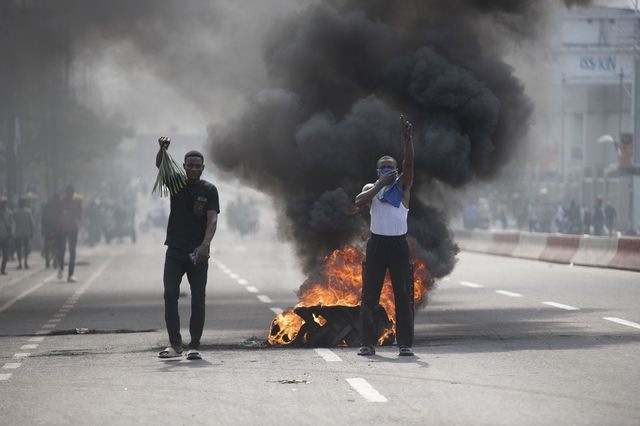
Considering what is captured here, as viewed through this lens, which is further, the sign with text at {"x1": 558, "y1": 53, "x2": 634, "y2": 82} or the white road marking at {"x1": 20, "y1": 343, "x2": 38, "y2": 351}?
the sign with text at {"x1": 558, "y1": 53, "x2": 634, "y2": 82}

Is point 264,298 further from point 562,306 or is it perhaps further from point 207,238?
point 207,238

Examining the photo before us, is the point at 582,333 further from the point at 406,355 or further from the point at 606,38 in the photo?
the point at 606,38

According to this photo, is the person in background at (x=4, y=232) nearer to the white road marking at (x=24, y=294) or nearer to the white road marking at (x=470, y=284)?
the white road marking at (x=24, y=294)

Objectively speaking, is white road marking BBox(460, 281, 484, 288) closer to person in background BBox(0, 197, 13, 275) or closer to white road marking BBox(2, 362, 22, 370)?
person in background BBox(0, 197, 13, 275)

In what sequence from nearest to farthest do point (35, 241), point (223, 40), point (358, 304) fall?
point (358, 304) < point (223, 40) < point (35, 241)

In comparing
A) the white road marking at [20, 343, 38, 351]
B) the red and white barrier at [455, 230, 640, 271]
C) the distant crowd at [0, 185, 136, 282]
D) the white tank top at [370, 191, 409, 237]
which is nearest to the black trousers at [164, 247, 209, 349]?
the white tank top at [370, 191, 409, 237]

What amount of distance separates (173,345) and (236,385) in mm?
2177

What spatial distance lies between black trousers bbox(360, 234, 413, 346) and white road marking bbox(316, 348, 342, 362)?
0.99 ft

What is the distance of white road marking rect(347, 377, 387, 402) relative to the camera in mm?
8719

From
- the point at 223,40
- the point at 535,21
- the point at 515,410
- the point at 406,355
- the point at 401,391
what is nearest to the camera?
the point at 515,410

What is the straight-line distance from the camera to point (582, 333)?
13.0 metres

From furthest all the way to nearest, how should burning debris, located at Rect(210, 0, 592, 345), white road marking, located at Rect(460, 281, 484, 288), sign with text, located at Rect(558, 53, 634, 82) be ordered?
sign with text, located at Rect(558, 53, 634, 82) < white road marking, located at Rect(460, 281, 484, 288) < burning debris, located at Rect(210, 0, 592, 345)

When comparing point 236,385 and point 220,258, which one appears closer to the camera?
point 236,385

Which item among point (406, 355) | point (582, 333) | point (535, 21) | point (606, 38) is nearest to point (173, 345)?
point (406, 355)
